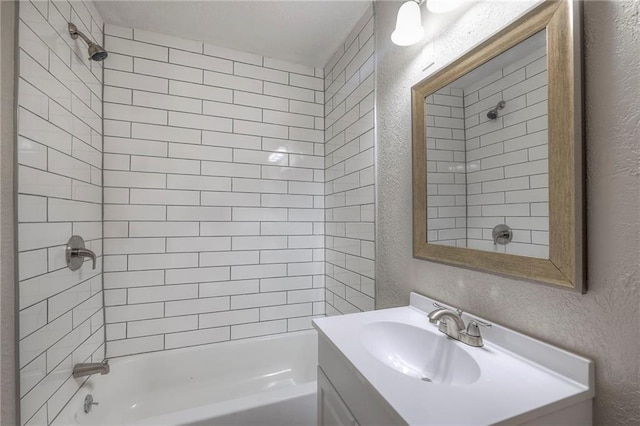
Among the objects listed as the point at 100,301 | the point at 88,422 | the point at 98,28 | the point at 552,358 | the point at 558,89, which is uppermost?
the point at 98,28

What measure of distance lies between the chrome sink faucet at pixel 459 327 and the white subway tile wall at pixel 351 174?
62 cm

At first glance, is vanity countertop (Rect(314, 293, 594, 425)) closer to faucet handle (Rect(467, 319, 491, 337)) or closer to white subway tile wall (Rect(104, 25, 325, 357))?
faucet handle (Rect(467, 319, 491, 337))

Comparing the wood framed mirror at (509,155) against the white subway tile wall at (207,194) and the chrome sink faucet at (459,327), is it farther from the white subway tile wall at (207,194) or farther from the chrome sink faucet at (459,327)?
the white subway tile wall at (207,194)

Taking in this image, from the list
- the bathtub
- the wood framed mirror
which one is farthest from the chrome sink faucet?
the bathtub

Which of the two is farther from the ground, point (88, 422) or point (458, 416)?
point (458, 416)

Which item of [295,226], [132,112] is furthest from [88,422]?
[132,112]

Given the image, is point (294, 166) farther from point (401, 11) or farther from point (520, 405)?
point (520, 405)

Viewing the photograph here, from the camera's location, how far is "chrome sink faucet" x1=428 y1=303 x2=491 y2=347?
0.89 m

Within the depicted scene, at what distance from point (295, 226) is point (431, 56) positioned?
1344mm

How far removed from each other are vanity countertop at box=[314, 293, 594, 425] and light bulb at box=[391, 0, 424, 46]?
43.7 inches

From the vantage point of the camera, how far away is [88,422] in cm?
141

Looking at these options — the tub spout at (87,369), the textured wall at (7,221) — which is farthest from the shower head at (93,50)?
→ the tub spout at (87,369)

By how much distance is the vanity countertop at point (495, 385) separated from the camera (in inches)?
23.3

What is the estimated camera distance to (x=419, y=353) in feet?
3.30
